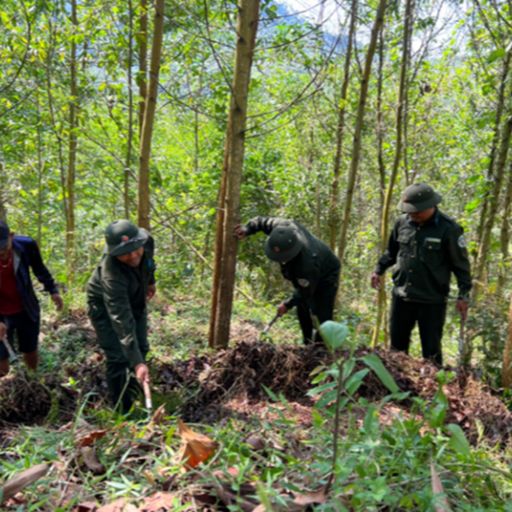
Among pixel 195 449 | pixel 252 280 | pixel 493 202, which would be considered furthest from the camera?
pixel 252 280

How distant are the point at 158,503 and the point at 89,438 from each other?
571mm

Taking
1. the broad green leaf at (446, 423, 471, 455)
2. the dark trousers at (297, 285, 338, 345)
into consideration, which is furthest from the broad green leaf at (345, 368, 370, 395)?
the dark trousers at (297, 285, 338, 345)

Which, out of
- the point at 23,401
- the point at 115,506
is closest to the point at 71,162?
the point at 23,401

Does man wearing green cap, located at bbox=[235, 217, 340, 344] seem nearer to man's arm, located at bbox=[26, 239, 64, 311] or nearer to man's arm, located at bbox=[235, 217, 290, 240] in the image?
man's arm, located at bbox=[235, 217, 290, 240]

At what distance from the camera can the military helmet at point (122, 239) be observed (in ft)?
10.9

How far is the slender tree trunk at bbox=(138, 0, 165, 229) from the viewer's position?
4.47 m

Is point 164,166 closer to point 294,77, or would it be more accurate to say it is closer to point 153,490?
point 294,77

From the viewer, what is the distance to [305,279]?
13.9ft

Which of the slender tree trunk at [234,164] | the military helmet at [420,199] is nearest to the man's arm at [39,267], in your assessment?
the slender tree trunk at [234,164]

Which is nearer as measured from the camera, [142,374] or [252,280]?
[142,374]

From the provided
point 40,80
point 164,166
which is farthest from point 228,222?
point 164,166

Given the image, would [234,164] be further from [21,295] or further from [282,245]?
[21,295]

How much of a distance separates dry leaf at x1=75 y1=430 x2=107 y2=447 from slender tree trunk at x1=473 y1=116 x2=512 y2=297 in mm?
3960

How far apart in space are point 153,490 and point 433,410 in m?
1.09
